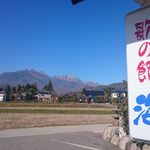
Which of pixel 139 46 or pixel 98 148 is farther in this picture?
pixel 98 148

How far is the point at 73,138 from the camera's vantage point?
1786cm

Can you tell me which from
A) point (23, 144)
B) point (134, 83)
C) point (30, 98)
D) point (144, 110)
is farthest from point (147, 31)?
point (30, 98)

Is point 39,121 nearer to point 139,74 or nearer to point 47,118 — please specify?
point 47,118

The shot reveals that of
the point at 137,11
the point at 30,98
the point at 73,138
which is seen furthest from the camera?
the point at 30,98

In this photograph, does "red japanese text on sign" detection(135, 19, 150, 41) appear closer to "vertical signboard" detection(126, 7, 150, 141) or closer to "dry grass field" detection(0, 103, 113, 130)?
"vertical signboard" detection(126, 7, 150, 141)

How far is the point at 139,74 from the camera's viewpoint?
2139mm

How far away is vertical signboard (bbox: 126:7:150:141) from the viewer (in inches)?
82.6

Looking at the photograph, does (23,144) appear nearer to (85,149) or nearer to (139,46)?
(85,149)

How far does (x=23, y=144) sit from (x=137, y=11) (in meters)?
13.7

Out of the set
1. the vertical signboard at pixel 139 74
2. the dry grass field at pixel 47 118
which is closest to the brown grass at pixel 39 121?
the dry grass field at pixel 47 118

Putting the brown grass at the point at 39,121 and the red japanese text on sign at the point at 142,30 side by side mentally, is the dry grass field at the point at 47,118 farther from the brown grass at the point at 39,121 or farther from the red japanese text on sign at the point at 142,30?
the red japanese text on sign at the point at 142,30

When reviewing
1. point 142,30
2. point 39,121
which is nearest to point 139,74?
point 142,30

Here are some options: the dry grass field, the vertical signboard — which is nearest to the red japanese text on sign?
the vertical signboard

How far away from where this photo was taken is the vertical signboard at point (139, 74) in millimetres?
2098
